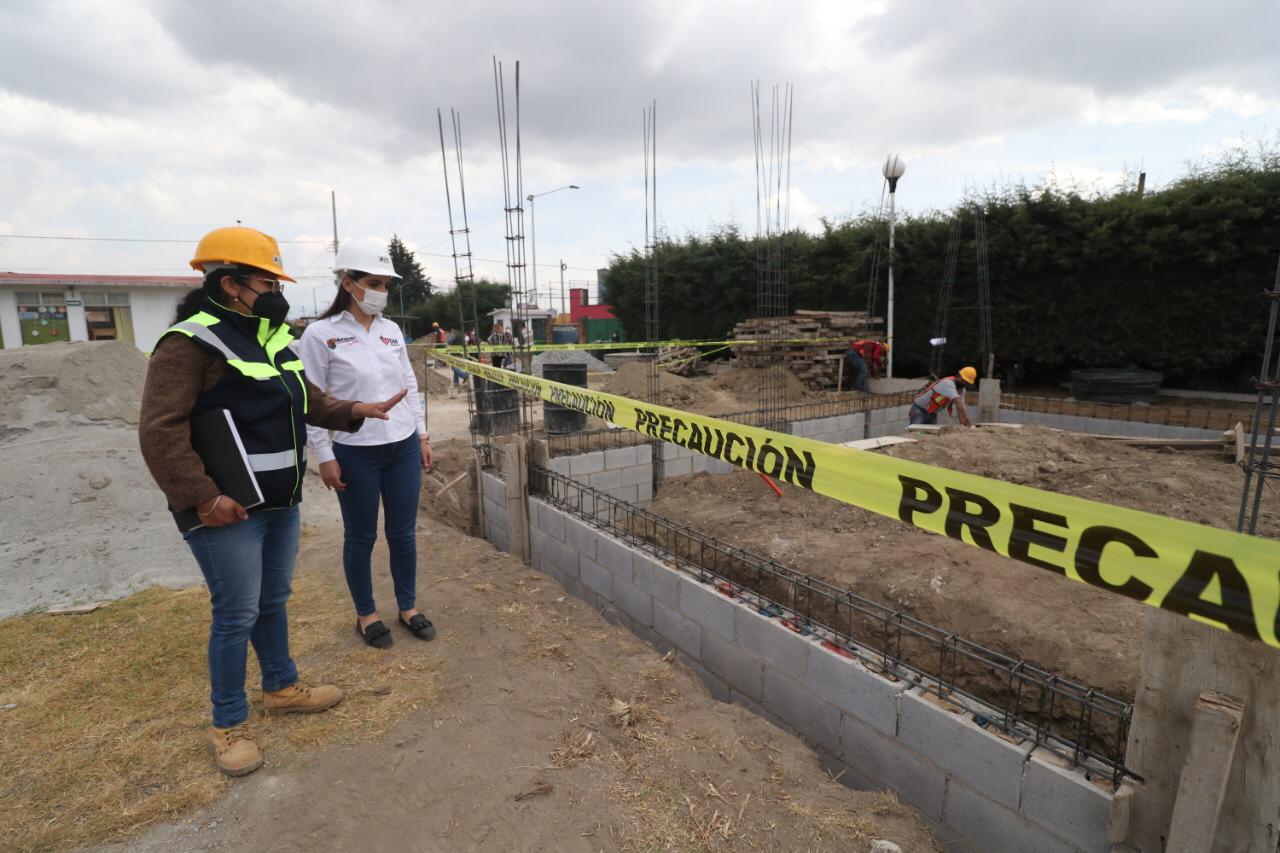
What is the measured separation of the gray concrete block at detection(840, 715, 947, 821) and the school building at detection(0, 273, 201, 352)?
73.4ft

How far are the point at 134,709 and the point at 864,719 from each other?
3135mm

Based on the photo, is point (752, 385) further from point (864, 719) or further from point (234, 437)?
point (234, 437)

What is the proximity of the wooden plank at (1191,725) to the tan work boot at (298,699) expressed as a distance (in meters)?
2.94

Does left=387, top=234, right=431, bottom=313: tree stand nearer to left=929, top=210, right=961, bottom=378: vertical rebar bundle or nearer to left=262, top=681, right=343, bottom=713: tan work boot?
left=929, top=210, right=961, bottom=378: vertical rebar bundle

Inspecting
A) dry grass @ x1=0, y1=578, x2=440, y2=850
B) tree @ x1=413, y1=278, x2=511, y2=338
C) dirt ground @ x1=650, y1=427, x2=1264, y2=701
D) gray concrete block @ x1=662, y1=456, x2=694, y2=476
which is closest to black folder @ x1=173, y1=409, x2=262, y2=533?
dry grass @ x1=0, y1=578, x2=440, y2=850

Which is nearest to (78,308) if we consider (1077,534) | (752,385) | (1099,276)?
(752,385)

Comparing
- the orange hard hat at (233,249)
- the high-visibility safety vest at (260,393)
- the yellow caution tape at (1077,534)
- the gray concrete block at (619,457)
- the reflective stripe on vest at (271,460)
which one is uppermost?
the orange hard hat at (233,249)

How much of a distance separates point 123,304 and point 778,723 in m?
26.1

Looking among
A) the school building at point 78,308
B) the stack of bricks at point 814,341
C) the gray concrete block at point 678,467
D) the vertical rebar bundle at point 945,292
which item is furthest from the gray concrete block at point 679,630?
the school building at point 78,308

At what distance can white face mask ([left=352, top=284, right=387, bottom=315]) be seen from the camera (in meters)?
3.00

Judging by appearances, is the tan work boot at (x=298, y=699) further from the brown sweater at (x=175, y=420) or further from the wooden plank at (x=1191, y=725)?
the wooden plank at (x=1191, y=725)

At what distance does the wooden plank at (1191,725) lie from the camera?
5.69ft

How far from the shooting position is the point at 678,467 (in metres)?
7.66

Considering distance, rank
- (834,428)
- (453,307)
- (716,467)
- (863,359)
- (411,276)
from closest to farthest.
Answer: (716,467) < (834,428) < (863,359) < (453,307) < (411,276)
